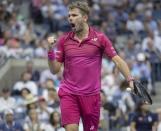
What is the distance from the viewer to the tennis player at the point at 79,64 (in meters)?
9.02

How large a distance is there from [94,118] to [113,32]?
10.8 m

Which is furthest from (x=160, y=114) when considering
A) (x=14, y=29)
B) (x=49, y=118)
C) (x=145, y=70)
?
(x=14, y=29)

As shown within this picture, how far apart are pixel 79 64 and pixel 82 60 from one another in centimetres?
6

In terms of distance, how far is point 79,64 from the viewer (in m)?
9.05

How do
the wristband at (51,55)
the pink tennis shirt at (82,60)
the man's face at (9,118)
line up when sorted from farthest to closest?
the man's face at (9,118), the pink tennis shirt at (82,60), the wristband at (51,55)

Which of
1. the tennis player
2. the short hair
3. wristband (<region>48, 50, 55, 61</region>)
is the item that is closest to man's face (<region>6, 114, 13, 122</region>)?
the tennis player

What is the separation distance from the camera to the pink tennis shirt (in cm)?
907

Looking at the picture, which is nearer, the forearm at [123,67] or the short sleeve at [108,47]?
the forearm at [123,67]

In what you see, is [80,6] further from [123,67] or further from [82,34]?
[123,67]

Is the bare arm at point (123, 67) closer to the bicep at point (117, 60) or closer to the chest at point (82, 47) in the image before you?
the bicep at point (117, 60)

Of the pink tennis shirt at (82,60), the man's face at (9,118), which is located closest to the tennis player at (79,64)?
the pink tennis shirt at (82,60)

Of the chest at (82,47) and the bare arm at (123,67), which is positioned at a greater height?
the chest at (82,47)

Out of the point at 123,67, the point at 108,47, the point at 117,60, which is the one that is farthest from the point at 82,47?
the point at 123,67

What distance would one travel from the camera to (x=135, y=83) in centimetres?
897
